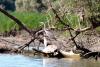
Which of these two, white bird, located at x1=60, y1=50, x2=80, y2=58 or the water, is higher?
white bird, located at x1=60, y1=50, x2=80, y2=58

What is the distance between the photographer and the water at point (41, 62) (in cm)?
2026

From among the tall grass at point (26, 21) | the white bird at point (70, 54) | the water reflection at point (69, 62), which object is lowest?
the water reflection at point (69, 62)

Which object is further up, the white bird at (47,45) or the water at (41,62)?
the white bird at (47,45)

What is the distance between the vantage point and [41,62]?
2094cm

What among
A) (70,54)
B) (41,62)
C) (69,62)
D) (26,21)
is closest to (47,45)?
(70,54)

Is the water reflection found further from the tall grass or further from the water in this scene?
the tall grass

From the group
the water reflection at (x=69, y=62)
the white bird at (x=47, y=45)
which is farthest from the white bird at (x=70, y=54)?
the white bird at (x=47, y=45)

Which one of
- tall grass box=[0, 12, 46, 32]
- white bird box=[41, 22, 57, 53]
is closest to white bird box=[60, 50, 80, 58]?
white bird box=[41, 22, 57, 53]

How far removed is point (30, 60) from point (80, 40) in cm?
201

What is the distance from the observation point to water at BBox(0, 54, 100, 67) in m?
20.3

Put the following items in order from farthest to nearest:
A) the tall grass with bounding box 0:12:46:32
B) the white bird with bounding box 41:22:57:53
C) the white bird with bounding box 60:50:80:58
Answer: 1. the tall grass with bounding box 0:12:46:32
2. the white bird with bounding box 60:50:80:58
3. the white bird with bounding box 41:22:57:53

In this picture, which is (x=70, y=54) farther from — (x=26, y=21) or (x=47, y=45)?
(x=26, y=21)

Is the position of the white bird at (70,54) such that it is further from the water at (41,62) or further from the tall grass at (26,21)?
the tall grass at (26,21)

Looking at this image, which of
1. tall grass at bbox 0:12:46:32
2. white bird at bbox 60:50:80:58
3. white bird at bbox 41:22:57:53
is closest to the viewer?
white bird at bbox 41:22:57:53
